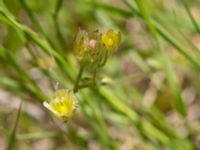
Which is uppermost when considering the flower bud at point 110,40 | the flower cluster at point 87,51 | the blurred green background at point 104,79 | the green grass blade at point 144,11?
the green grass blade at point 144,11

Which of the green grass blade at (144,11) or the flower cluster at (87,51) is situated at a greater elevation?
the green grass blade at (144,11)

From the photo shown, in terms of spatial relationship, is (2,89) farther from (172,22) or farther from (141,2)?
(141,2)

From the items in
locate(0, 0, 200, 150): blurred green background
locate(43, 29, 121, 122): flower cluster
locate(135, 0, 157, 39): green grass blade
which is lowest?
locate(0, 0, 200, 150): blurred green background

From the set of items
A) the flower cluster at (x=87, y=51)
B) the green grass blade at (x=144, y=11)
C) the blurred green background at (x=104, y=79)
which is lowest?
the blurred green background at (x=104, y=79)

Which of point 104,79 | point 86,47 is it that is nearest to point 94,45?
point 86,47

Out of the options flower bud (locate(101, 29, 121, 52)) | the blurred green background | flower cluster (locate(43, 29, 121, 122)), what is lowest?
the blurred green background

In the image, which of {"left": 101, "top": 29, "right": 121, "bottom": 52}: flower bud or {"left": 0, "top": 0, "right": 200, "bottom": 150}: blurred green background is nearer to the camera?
{"left": 101, "top": 29, "right": 121, "bottom": 52}: flower bud

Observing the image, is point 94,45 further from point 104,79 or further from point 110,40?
point 104,79

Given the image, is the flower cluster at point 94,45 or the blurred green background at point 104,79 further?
the blurred green background at point 104,79

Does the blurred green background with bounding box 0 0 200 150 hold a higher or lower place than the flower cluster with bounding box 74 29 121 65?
lower

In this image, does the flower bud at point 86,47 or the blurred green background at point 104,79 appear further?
the blurred green background at point 104,79
